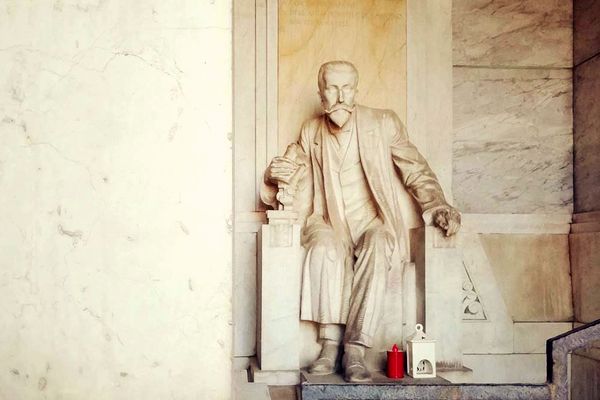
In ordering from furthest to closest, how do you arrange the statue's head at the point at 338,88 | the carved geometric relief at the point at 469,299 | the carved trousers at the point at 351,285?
the carved geometric relief at the point at 469,299, the statue's head at the point at 338,88, the carved trousers at the point at 351,285

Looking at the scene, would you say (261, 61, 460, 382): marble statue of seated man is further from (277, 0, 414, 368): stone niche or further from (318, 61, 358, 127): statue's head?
(277, 0, 414, 368): stone niche

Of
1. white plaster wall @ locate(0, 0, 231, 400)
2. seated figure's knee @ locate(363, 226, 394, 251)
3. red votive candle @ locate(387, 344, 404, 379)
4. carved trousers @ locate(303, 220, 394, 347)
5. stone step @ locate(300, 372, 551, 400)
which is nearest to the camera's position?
white plaster wall @ locate(0, 0, 231, 400)

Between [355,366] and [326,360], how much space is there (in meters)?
0.28

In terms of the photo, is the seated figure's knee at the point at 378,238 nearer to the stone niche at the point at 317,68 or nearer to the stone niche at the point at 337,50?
the stone niche at the point at 317,68

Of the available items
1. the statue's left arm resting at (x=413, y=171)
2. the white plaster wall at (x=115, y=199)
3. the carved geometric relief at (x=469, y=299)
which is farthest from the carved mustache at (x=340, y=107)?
the white plaster wall at (x=115, y=199)

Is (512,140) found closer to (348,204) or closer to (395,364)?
(348,204)

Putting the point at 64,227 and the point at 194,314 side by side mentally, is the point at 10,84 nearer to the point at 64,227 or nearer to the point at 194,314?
the point at 64,227

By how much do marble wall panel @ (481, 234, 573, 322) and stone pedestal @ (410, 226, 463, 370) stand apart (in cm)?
107

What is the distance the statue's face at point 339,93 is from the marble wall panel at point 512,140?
1465 millimetres

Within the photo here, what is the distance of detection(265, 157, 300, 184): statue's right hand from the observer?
4453 mm

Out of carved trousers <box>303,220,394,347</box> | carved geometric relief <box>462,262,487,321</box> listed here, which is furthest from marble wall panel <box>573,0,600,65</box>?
carved trousers <box>303,220,394,347</box>

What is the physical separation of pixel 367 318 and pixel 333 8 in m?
2.50

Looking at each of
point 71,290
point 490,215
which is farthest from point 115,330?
point 490,215

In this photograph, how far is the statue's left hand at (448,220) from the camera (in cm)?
447
